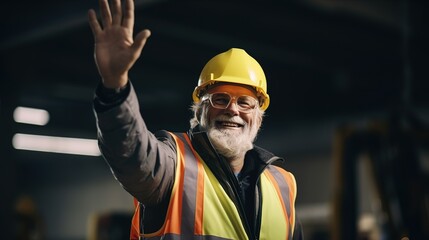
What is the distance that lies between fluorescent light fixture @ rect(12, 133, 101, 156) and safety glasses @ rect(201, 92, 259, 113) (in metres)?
17.6

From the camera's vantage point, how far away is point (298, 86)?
15453mm

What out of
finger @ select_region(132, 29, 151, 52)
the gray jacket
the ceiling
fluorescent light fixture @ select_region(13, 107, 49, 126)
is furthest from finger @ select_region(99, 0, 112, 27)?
fluorescent light fixture @ select_region(13, 107, 49, 126)

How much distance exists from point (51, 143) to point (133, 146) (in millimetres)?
19831

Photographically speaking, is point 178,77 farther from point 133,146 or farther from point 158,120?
point 133,146

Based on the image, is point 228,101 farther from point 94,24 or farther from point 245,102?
point 94,24

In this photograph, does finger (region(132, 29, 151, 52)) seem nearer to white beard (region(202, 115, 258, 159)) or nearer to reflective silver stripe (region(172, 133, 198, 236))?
reflective silver stripe (region(172, 133, 198, 236))

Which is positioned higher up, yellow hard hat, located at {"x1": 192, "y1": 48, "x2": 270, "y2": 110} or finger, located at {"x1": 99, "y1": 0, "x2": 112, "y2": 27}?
yellow hard hat, located at {"x1": 192, "y1": 48, "x2": 270, "y2": 110}

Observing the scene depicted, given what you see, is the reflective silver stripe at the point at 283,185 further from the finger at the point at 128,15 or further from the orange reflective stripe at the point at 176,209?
the finger at the point at 128,15

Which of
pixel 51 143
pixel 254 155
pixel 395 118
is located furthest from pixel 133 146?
pixel 51 143

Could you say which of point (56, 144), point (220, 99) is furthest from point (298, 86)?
point (220, 99)

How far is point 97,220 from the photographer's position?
37.8 feet

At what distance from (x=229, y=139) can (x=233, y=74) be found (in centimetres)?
38

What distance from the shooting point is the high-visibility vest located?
3.04 meters

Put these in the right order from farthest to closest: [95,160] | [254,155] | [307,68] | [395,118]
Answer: [95,160] < [307,68] < [395,118] < [254,155]
